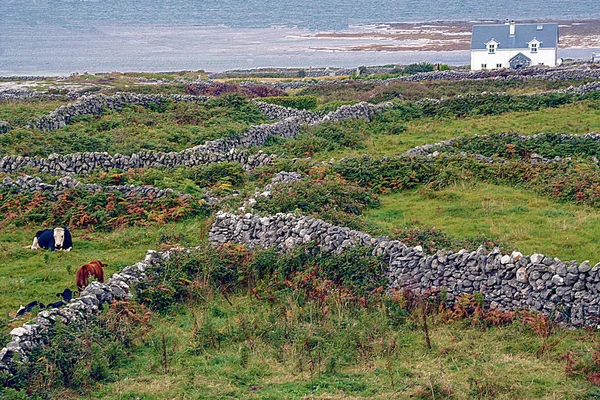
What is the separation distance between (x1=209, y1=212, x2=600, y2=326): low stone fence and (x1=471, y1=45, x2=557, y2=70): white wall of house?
69.2 meters

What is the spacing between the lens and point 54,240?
2028 cm

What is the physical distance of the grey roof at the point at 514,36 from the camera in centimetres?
8494

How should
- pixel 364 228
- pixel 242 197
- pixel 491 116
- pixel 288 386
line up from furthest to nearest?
pixel 491 116, pixel 242 197, pixel 364 228, pixel 288 386

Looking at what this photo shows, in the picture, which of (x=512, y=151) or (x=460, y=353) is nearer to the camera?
(x=460, y=353)

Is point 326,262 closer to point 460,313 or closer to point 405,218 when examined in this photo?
point 460,313

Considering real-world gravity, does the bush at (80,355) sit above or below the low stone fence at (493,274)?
below

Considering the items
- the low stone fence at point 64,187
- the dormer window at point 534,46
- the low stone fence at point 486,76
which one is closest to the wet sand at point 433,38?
the dormer window at point 534,46

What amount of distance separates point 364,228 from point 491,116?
20.0 m

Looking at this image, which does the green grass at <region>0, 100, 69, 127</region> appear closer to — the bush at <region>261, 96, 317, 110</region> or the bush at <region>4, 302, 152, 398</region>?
the bush at <region>261, 96, 317, 110</region>

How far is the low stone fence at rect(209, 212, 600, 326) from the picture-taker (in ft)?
47.2

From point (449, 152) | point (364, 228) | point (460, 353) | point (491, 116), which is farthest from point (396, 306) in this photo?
point (491, 116)

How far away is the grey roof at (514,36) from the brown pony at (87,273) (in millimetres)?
72592

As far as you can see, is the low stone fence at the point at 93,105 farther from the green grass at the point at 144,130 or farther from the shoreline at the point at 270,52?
the shoreline at the point at 270,52

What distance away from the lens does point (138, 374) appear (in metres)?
13.3
